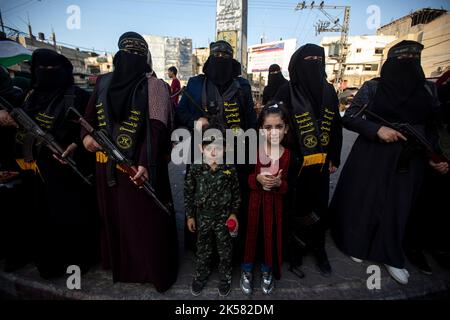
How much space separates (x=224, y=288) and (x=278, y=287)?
54cm

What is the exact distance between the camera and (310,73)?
211 cm

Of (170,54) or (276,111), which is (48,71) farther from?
(170,54)

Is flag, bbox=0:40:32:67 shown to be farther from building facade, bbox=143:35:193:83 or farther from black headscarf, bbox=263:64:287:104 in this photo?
building facade, bbox=143:35:193:83

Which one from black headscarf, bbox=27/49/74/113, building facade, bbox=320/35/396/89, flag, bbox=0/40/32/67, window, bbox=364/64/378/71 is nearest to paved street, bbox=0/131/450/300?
black headscarf, bbox=27/49/74/113

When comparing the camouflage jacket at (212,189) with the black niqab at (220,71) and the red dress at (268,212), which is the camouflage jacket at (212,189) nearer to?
the red dress at (268,212)

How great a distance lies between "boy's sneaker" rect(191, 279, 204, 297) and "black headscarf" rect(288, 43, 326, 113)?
1.99m

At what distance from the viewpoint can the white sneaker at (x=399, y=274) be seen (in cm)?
217

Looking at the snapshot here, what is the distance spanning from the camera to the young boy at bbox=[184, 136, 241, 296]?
185 cm

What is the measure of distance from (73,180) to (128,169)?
2.47ft

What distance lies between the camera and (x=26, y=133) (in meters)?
2.10

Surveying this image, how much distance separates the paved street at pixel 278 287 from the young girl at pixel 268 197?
8.0 inches

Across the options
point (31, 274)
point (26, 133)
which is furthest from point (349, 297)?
point (26, 133)

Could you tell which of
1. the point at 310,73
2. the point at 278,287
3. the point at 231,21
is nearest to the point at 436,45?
the point at 231,21

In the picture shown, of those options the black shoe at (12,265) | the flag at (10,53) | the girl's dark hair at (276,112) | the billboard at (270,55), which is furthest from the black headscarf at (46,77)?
the billboard at (270,55)
